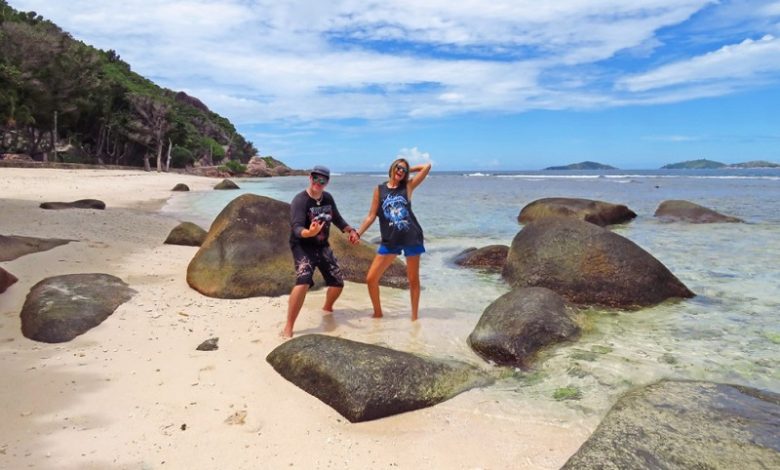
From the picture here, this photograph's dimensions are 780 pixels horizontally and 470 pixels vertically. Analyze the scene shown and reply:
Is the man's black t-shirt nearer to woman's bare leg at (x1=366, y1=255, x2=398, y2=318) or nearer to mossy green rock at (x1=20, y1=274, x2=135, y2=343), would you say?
woman's bare leg at (x1=366, y1=255, x2=398, y2=318)

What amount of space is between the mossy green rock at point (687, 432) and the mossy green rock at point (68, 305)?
4.79 metres

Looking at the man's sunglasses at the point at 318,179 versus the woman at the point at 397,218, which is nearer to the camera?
the man's sunglasses at the point at 318,179

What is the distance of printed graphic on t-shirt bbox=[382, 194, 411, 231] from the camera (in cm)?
574

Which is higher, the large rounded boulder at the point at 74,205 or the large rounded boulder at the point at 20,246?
the large rounded boulder at the point at 74,205

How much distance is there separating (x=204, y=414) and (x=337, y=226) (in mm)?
2725

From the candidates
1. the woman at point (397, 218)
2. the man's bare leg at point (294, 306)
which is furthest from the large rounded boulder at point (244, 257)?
the woman at point (397, 218)

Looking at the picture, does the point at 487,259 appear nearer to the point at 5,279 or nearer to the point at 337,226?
the point at 337,226

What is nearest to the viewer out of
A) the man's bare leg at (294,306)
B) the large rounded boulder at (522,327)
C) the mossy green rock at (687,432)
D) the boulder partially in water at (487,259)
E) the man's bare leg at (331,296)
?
the mossy green rock at (687,432)

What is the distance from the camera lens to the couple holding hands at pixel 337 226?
5.35 m

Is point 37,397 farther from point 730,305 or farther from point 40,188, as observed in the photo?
point 40,188

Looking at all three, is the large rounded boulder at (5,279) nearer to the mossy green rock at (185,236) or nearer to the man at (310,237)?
the man at (310,237)

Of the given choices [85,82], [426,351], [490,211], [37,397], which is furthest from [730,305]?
[85,82]

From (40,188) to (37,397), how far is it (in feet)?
67.9

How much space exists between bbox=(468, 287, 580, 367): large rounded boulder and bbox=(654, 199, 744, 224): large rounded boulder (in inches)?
507
